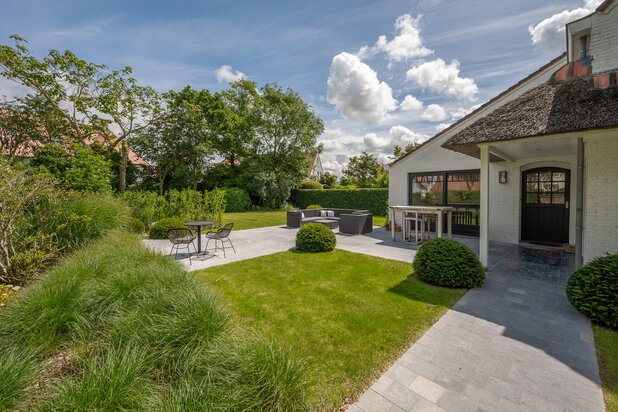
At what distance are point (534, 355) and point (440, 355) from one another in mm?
1082

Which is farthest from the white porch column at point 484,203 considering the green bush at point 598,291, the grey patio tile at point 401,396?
the grey patio tile at point 401,396

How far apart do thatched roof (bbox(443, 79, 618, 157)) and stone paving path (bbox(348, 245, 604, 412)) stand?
3.08 metres

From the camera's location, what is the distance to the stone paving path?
2.37 meters

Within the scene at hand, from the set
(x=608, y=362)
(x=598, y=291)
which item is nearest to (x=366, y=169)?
(x=598, y=291)

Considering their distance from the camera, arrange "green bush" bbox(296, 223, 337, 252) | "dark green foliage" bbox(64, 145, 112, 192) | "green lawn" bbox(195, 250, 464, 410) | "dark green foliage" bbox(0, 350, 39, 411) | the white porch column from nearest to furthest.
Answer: "dark green foliage" bbox(0, 350, 39, 411) < "green lawn" bbox(195, 250, 464, 410) < the white porch column < "green bush" bbox(296, 223, 337, 252) < "dark green foliage" bbox(64, 145, 112, 192)

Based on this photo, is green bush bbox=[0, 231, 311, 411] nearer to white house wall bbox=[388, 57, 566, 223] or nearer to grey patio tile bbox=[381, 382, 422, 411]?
grey patio tile bbox=[381, 382, 422, 411]

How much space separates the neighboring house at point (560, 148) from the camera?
4820 millimetres

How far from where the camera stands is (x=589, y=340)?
3.31m

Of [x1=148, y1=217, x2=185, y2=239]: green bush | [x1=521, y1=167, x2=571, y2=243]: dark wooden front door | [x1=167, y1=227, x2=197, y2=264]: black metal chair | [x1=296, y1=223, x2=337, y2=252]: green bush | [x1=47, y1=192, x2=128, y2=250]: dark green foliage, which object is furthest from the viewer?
[x1=148, y1=217, x2=185, y2=239]: green bush

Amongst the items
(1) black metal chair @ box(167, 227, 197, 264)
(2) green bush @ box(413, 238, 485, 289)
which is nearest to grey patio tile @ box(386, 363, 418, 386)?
(2) green bush @ box(413, 238, 485, 289)

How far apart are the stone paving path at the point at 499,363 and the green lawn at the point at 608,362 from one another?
60 millimetres

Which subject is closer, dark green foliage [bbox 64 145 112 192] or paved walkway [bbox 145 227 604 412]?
paved walkway [bbox 145 227 604 412]

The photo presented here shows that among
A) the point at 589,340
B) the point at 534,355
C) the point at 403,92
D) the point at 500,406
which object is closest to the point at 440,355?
the point at 500,406

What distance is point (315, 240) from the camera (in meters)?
8.16
